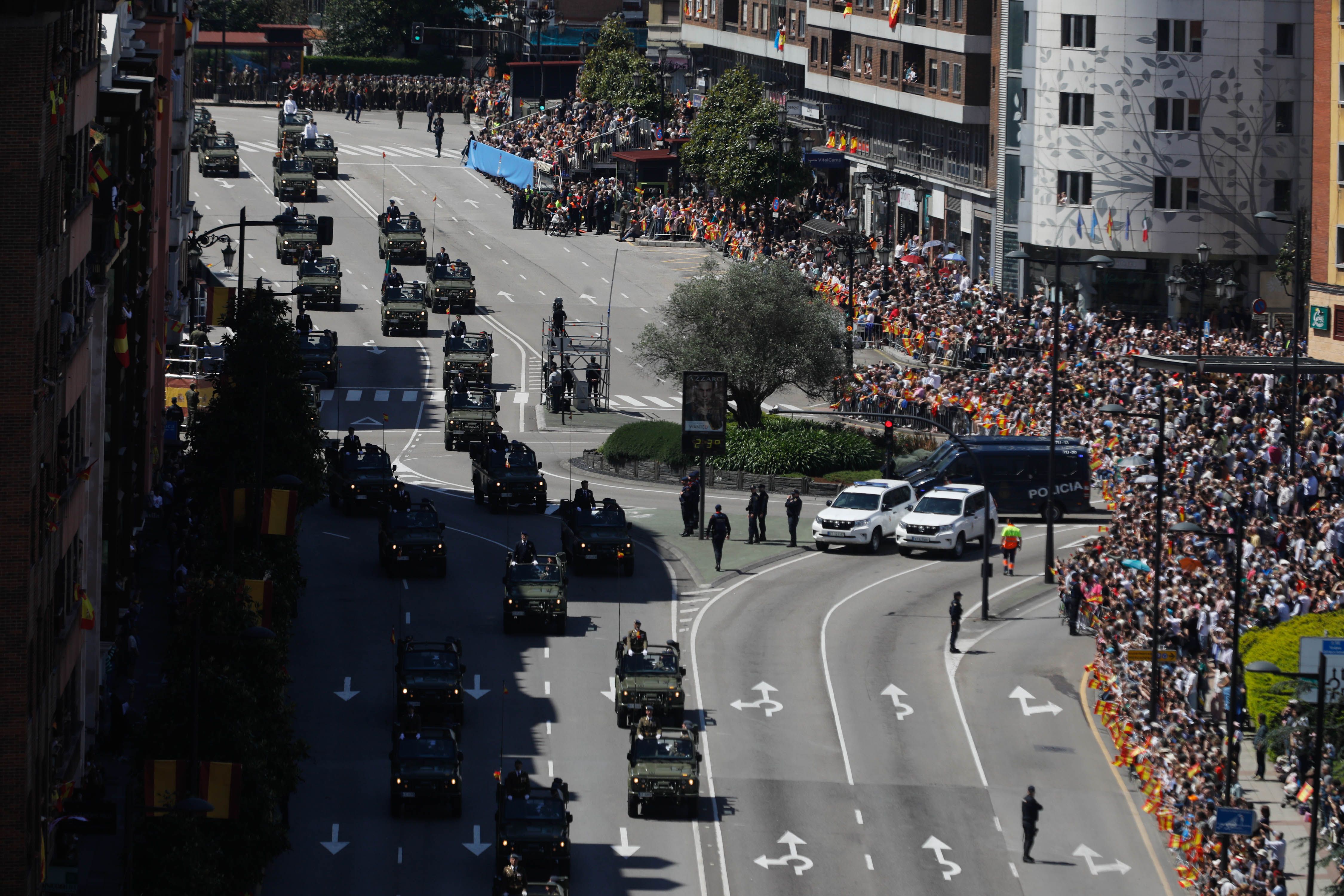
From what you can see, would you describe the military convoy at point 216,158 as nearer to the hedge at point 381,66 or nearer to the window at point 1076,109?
the hedge at point 381,66

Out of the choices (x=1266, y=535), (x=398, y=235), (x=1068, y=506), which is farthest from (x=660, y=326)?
(x=1266, y=535)

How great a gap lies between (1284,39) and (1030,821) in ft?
174

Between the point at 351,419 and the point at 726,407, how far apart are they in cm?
1447

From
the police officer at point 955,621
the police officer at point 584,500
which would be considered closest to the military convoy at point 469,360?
the police officer at point 584,500

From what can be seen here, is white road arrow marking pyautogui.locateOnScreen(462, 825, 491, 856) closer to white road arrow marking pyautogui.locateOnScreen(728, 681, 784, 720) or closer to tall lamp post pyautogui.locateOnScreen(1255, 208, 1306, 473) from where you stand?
white road arrow marking pyautogui.locateOnScreen(728, 681, 784, 720)

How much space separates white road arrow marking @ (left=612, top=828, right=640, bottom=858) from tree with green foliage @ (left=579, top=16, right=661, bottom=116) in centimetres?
8682

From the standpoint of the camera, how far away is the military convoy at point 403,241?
10219cm

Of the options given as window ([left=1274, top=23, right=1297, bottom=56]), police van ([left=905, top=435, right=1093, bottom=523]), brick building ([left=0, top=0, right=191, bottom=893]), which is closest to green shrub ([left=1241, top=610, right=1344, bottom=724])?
police van ([left=905, top=435, right=1093, bottom=523])

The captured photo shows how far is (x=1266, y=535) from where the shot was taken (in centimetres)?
5216

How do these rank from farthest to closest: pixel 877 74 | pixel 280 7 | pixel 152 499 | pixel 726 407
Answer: pixel 280 7 < pixel 877 74 < pixel 726 407 < pixel 152 499

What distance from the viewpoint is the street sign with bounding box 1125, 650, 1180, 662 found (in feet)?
158

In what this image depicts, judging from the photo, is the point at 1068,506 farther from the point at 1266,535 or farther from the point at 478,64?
the point at 478,64

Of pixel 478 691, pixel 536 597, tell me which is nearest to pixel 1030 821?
pixel 478 691

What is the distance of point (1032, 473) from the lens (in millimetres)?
67312
